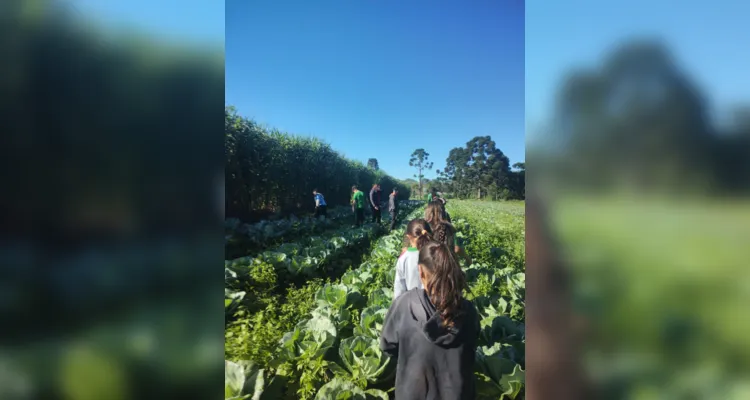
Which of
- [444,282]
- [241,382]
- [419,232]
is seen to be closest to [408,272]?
[419,232]

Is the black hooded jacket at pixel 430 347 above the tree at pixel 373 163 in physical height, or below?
below

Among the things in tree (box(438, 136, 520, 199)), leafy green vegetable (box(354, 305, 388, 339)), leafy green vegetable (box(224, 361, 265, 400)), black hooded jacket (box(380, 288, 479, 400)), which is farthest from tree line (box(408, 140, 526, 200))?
leafy green vegetable (box(224, 361, 265, 400))

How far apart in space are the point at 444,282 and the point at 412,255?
488 millimetres

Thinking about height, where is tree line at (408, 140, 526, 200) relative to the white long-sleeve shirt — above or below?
above

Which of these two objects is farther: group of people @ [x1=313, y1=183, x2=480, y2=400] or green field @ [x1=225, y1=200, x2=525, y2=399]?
green field @ [x1=225, y1=200, x2=525, y2=399]

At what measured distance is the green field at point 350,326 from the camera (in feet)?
6.16

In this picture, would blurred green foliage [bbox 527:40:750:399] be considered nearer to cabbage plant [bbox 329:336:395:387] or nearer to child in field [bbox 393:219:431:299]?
child in field [bbox 393:219:431:299]

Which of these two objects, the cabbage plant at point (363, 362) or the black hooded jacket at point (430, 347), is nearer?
the black hooded jacket at point (430, 347)

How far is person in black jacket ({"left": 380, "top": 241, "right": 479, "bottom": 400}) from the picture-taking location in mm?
1599

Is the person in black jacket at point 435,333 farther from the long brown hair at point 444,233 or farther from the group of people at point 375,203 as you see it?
the group of people at point 375,203

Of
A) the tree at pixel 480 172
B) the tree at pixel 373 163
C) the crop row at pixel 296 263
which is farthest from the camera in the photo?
the crop row at pixel 296 263

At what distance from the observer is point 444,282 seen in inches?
62.6

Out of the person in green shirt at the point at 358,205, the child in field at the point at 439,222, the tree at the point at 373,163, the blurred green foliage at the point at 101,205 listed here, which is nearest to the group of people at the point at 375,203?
the person in green shirt at the point at 358,205

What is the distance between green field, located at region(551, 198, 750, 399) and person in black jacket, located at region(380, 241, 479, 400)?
1.71 feet
